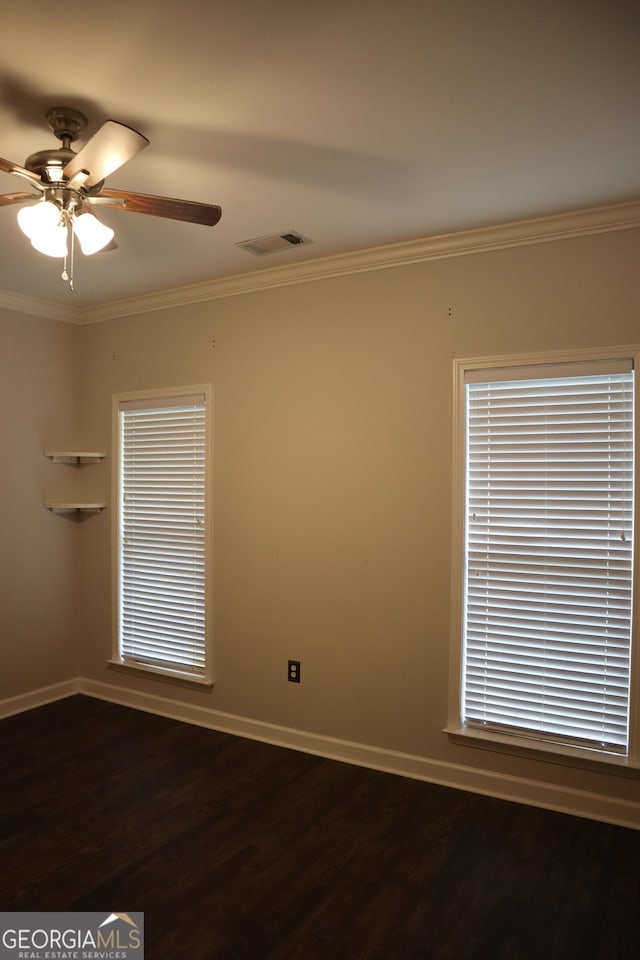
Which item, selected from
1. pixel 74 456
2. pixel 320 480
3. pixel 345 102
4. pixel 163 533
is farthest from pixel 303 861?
pixel 74 456

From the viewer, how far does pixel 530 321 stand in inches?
123

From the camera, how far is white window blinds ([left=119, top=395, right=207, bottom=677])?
13.8 feet

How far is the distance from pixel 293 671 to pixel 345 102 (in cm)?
289

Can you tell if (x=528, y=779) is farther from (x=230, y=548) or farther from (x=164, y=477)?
(x=164, y=477)

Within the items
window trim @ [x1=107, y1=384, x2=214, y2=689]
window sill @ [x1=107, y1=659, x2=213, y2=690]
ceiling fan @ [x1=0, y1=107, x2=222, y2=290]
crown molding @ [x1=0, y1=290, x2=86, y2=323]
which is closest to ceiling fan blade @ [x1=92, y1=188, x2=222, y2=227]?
ceiling fan @ [x1=0, y1=107, x2=222, y2=290]

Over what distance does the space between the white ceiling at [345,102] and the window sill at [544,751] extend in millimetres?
2464

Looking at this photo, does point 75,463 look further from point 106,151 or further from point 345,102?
point 345,102

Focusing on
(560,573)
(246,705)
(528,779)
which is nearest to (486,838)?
(528,779)

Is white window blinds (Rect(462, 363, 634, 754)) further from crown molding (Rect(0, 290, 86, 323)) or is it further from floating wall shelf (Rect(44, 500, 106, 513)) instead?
crown molding (Rect(0, 290, 86, 323))

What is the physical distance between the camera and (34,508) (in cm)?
451

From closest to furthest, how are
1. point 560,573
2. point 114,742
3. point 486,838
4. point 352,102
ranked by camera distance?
point 352,102 → point 486,838 → point 560,573 → point 114,742

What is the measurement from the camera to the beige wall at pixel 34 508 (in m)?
4.34

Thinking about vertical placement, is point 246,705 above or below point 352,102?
below

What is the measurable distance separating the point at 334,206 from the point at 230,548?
2.09 m
